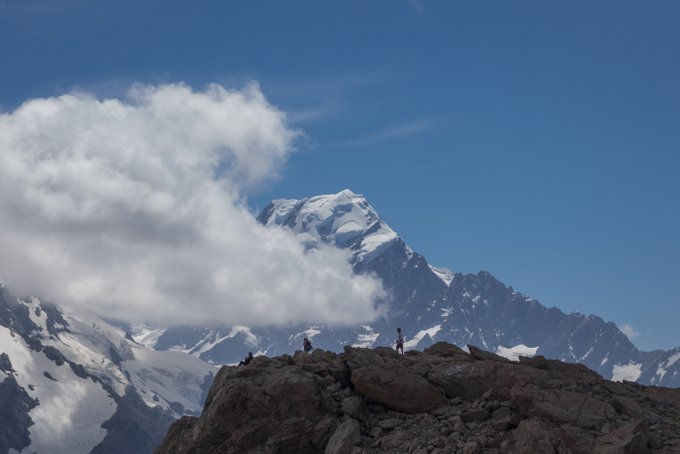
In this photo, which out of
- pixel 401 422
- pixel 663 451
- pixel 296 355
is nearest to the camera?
pixel 663 451

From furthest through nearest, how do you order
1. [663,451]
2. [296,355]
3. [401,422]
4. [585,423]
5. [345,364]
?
[296,355] < [345,364] < [401,422] < [585,423] < [663,451]

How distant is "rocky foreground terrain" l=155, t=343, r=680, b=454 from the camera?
39.2m

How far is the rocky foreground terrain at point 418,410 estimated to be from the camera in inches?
1543

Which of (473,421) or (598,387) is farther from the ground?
(598,387)

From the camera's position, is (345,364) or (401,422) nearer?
(401,422)

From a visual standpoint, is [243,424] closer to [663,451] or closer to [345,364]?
[345,364]

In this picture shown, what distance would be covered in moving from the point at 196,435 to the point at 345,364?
29.3 ft

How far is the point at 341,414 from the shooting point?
44.2 m

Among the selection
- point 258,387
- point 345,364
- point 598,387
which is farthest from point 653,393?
point 258,387

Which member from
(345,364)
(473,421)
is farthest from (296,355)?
(473,421)

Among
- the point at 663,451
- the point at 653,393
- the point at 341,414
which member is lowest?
the point at 663,451

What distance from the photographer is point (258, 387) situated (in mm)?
44438

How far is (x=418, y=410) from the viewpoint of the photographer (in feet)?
146

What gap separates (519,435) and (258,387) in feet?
42.5
